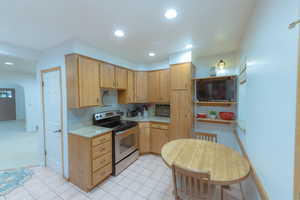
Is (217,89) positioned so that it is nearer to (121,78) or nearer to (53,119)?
(121,78)

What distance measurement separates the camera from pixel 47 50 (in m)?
2.43

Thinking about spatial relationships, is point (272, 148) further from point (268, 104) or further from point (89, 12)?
point (89, 12)

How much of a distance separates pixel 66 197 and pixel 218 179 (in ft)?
7.33

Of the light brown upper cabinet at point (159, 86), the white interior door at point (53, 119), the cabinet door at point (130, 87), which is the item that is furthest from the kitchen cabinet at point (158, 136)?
the white interior door at point (53, 119)

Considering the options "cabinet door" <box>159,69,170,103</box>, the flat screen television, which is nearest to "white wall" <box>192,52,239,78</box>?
the flat screen television

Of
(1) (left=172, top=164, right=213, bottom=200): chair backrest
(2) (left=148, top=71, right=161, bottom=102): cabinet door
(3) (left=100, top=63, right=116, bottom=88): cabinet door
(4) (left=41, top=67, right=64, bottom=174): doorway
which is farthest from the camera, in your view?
(2) (left=148, top=71, right=161, bottom=102): cabinet door

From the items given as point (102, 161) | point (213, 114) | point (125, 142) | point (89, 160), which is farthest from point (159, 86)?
point (89, 160)

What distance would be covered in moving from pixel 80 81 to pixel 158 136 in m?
2.16

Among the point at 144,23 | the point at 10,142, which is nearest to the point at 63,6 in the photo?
the point at 144,23

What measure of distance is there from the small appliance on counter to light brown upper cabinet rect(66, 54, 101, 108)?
6.33 ft

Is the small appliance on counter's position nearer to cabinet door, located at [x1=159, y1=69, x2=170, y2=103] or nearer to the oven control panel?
cabinet door, located at [x1=159, y1=69, x2=170, y2=103]

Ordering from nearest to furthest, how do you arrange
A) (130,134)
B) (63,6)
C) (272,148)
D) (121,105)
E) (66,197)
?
(272,148)
(63,6)
(66,197)
(130,134)
(121,105)

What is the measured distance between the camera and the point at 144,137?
10.2 feet

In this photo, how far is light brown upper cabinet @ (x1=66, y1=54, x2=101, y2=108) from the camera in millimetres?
2018
